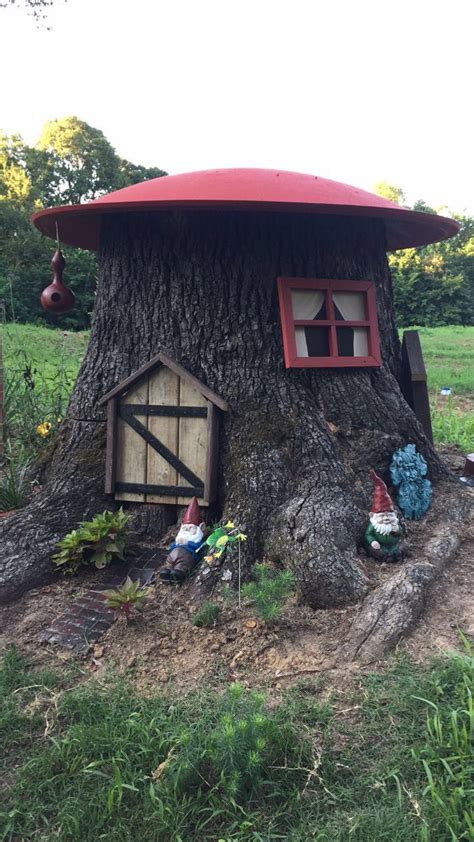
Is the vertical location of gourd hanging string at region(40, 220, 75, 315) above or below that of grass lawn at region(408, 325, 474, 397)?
below

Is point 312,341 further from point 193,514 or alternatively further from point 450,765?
point 450,765

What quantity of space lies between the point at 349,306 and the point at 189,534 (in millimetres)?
1847

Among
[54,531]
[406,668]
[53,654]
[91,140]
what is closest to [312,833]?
[406,668]

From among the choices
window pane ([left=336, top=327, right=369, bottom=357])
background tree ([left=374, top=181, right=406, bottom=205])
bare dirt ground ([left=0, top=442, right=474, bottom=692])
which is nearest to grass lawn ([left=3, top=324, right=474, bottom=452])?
window pane ([left=336, top=327, right=369, bottom=357])

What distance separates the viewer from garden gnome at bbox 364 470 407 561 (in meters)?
3.48

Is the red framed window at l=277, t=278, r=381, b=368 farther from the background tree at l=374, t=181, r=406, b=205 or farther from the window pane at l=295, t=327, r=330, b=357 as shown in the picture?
the background tree at l=374, t=181, r=406, b=205

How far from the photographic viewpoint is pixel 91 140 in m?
26.0

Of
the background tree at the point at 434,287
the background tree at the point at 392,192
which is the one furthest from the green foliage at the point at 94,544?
the background tree at the point at 392,192

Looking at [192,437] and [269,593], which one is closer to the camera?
[269,593]

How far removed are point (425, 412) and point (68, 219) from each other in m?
3.04

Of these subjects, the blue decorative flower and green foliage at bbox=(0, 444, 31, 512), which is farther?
green foliage at bbox=(0, 444, 31, 512)

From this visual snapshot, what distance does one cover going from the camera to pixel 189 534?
3516mm

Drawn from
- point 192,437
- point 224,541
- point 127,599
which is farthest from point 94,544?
point 224,541

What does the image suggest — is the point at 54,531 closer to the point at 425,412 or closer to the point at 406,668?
the point at 406,668
